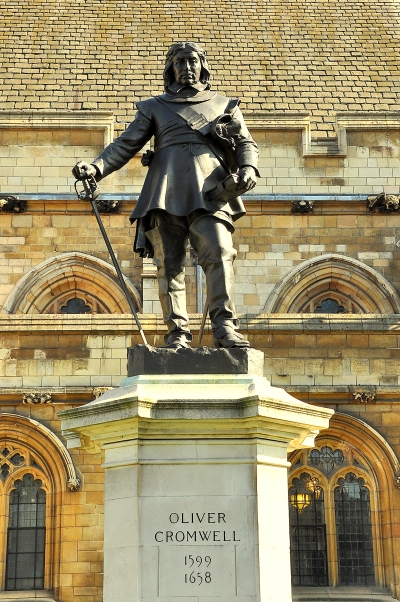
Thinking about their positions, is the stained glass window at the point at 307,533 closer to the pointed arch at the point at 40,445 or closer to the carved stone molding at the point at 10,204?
the pointed arch at the point at 40,445

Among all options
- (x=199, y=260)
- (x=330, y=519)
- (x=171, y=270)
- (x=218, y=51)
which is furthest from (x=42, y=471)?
(x=218, y=51)

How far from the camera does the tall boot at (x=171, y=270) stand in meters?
7.27

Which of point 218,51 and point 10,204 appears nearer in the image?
point 10,204

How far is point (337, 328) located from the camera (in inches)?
607

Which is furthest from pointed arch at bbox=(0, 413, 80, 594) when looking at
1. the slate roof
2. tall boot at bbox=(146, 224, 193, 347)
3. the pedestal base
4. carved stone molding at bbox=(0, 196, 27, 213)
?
the slate roof

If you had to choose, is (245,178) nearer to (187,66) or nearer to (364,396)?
(187,66)

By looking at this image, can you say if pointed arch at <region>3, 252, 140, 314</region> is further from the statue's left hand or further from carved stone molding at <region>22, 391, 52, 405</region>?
the statue's left hand

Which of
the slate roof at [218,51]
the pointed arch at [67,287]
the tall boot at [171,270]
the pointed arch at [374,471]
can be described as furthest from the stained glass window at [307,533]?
the slate roof at [218,51]

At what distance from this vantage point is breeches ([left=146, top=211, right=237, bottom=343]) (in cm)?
714

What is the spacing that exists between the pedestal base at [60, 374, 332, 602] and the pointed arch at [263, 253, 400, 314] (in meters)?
14.9

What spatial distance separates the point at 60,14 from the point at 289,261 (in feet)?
31.6

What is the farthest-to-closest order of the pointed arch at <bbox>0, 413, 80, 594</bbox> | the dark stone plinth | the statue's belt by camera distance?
the pointed arch at <bbox>0, 413, 80, 594</bbox> < the statue's belt < the dark stone plinth

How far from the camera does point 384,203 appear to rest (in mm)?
21781

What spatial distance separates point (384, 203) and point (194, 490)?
52.8ft
